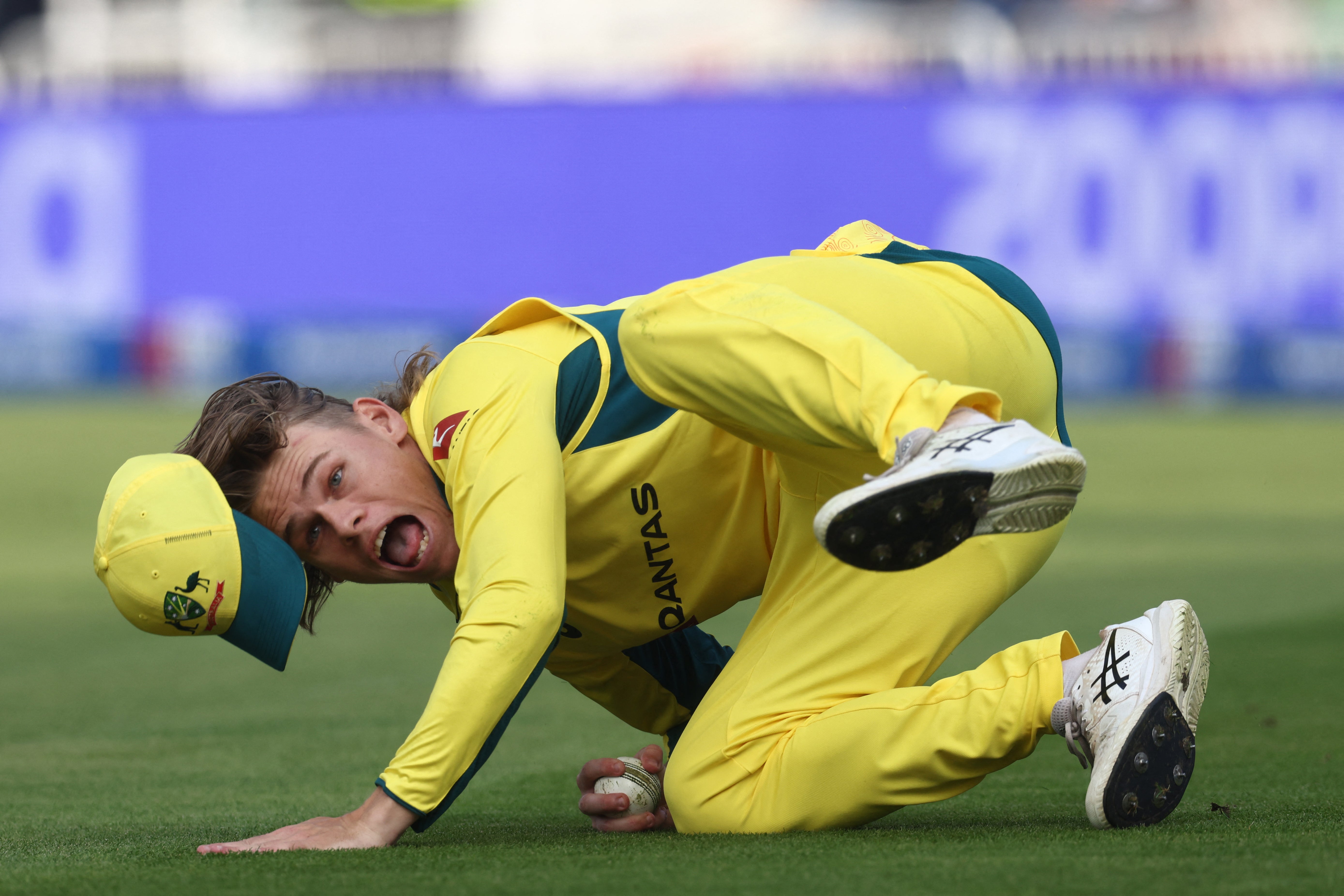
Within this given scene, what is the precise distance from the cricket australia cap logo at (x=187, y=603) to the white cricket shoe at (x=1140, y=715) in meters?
1.24

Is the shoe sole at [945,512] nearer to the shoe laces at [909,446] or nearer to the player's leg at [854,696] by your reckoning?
the shoe laces at [909,446]

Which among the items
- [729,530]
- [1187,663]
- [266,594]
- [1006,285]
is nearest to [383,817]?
[266,594]

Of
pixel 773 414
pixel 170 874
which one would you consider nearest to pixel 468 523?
pixel 773 414

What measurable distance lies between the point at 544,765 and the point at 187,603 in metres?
1.10

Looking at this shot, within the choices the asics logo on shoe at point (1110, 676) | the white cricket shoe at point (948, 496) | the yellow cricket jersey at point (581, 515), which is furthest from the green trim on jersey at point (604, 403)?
the asics logo on shoe at point (1110, 676)

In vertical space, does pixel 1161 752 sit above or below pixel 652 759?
above

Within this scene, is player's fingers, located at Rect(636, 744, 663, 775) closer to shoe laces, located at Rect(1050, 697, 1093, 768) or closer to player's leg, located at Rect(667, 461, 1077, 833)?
player's leg, located at Rect(667, 461, 1077, 833)

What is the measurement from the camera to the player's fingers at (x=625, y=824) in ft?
8.45

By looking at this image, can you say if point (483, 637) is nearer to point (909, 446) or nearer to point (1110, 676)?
point (909, 446)

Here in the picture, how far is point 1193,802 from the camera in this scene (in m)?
2.52

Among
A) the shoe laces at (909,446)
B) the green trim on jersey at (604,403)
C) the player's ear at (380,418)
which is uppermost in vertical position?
the shoe laces at (909,446)

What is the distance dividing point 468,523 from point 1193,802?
1.20 m

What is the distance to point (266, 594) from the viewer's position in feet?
8.00

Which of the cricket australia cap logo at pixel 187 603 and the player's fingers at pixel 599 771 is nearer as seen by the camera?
the cricket australia cap logo at pixel 187 603
